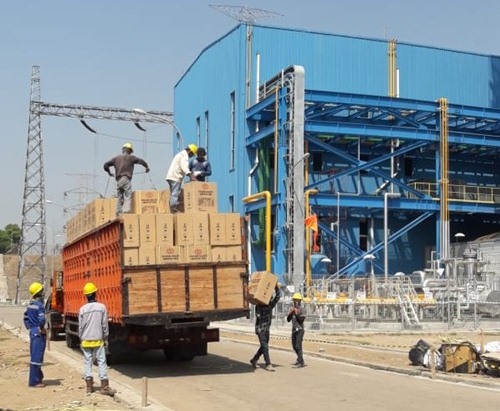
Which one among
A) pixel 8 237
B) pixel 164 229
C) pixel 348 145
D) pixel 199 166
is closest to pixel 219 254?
pixel 164 229

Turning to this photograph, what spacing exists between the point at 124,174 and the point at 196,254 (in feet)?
11.1

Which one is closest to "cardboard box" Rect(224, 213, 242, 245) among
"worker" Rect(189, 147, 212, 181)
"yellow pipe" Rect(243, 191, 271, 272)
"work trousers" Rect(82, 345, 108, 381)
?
"worker" Rect(189, 147, 212, 181)

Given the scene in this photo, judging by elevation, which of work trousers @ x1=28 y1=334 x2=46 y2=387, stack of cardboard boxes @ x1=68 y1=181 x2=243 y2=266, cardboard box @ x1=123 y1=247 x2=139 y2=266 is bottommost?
work trousers @ x1=28 y1=334 x2=46 y2=387

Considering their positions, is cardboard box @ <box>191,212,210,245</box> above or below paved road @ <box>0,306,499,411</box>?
above

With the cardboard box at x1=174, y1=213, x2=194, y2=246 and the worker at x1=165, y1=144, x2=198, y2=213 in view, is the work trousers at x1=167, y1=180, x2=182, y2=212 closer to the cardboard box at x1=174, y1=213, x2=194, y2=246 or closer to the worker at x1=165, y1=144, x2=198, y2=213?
the worker at x1=165, y1=144, x2=198, y2=213

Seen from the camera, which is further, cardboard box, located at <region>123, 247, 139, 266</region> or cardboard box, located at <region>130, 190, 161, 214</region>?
cardboard box, located at <region>130, 190, 161, 214</region>

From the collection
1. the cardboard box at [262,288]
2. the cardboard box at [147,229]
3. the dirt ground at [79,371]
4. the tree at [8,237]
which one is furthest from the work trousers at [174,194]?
the tree at [8,237]

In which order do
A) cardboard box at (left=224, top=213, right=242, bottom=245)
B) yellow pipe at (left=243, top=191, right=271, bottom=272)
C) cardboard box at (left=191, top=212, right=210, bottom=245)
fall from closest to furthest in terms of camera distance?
A: cardboard box at (left=191, top=212, right=210, bottom=245)
cardboard box at (left=224, top=213, right=242, bottom=245)
yellow pipe at (left=243, top=191, right=271, bottom=272)

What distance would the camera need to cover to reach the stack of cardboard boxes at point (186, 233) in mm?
14844

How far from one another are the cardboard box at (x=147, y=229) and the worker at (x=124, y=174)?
7.94 ft

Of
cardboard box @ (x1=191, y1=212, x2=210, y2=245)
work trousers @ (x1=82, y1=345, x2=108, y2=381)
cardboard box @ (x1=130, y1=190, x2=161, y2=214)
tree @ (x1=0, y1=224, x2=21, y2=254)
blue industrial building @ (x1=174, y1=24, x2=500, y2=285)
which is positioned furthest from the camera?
tree @ (x1=0, y1=224, x2=21, y2=254)

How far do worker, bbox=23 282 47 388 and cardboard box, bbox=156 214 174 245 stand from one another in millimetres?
2615

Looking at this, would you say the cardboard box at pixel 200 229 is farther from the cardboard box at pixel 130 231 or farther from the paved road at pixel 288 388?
the paved road at pixel 288 388

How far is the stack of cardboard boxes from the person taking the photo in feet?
48.7
